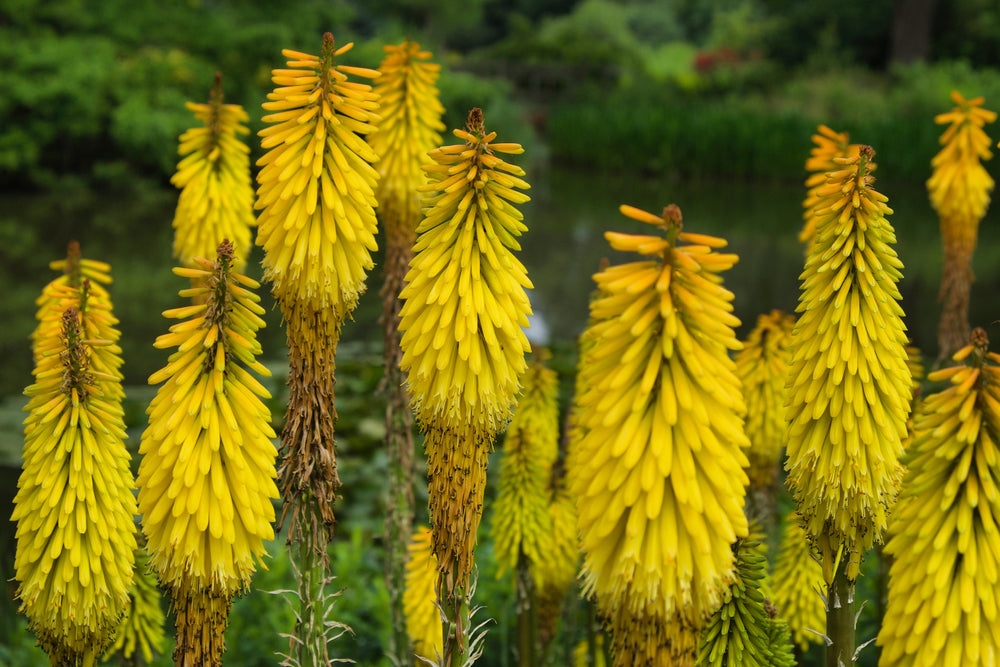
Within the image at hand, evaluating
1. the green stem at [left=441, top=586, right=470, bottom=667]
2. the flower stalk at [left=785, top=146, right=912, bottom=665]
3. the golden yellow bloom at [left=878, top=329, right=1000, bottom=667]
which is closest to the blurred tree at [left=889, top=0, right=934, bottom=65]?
the flower stalk at [left=785, top=146, right=912, bottom=665]

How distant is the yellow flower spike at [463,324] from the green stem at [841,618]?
1.29 m

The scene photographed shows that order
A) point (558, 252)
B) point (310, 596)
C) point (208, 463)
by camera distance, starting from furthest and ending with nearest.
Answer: point (558, 252)
point (310, 596)
point (208, 463)

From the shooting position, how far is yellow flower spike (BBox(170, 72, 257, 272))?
14.7ft

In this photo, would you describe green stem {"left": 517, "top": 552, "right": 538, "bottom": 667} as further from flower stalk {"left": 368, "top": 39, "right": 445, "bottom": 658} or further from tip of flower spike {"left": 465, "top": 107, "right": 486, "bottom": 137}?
tip of flower spike {"left": 465, "top": 107, "right": 486, "bottom": 137}

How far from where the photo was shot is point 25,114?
68.7 feet

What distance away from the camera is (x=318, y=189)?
3176 mm

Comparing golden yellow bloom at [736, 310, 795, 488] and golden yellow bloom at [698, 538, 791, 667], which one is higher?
golden yellow bloom at [736, 310, 795, 488]

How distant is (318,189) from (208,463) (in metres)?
1.05

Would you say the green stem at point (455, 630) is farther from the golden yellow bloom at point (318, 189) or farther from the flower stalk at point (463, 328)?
the golden yellow bloom at point (318, 189)

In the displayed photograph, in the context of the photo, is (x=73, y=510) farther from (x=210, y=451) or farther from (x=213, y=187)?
(x=213, y=187)

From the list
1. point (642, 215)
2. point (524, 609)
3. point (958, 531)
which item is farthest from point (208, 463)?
point (524, 609)

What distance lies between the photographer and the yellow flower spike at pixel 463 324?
2834mm

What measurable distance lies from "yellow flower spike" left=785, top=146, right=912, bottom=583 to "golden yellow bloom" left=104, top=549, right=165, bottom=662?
2.61m

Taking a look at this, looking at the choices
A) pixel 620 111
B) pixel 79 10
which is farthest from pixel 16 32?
pixel 620 111
